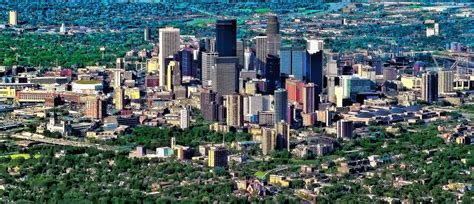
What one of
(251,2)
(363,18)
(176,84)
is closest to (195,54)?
(176,84)

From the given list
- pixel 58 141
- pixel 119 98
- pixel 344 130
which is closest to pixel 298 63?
pixel 119 98

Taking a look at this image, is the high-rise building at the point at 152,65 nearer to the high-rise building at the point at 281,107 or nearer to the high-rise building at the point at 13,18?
the high-rise building at the point at 281,107

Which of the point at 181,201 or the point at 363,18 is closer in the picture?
the point at 181,201

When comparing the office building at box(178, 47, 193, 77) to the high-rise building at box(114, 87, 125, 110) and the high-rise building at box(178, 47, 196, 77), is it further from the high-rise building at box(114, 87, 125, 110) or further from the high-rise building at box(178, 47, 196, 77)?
the high-rise building at box(114, 87, 125, 110)

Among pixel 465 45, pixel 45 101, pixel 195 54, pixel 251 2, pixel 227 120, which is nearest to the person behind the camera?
pixel 227 120

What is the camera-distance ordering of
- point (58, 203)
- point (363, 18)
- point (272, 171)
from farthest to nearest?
point (363, 18) < point (272, 171) < point (58, 203)

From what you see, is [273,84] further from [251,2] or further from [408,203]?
[251,2]

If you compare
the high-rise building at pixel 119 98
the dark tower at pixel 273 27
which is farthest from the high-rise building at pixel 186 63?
the high-rise building at pixel 119 98
